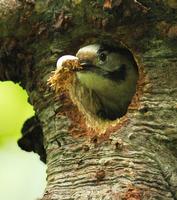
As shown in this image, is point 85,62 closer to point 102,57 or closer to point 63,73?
point 102,57

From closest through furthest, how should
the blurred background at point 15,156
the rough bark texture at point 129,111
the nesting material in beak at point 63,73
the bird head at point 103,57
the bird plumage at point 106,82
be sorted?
the rough bark texture at point 129,111
the nesting material in beak at point 63,73
the bird head at point 103,57
the bird plumage at point 106,82
the blurred background at point 15,156

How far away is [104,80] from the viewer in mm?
3514

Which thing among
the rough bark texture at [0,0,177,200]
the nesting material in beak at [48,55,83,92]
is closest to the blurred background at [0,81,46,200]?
the rough bark texture at [0,0,177,200]

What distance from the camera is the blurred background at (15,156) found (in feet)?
12.4

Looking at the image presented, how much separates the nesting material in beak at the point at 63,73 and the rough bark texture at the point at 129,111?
77mm

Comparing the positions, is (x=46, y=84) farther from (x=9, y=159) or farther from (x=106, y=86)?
(x=9, y=159)

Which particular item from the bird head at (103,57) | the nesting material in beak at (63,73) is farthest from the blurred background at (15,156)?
the nesting material in beak at (63,73)

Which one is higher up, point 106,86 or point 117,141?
point 106,86

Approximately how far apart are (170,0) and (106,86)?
2.30 ft

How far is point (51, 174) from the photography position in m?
3.04

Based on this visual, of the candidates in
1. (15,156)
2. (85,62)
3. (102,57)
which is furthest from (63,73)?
(15,156)

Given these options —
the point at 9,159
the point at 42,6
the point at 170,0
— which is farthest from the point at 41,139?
the point at 170,0

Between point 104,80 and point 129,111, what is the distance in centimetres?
54

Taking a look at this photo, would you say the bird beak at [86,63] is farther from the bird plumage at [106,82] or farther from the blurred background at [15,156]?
the blurred background at [15,156]
